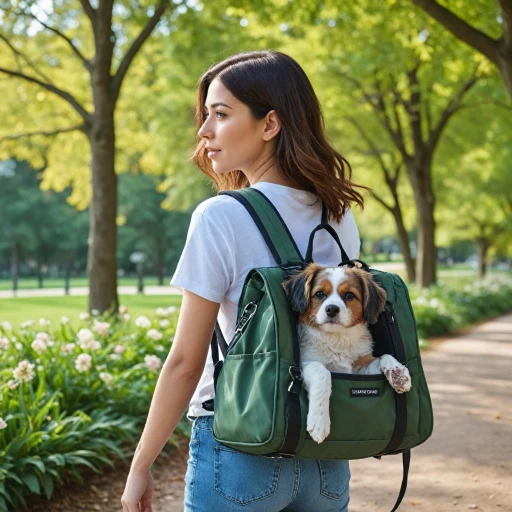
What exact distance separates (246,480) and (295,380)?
0.98 ft

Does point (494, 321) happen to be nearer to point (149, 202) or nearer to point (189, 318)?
point (189, 318)

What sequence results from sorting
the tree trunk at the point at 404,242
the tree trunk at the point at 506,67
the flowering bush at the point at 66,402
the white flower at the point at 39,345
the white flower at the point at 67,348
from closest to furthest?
the flowering bush at the point at 66,402 → the white flower at the point at 39,345 → the white flower at the point at 67,348 → the tree trunk at the point at 506,67 → the tree trunk at the point at 404,242

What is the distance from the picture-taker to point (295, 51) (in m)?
18.3

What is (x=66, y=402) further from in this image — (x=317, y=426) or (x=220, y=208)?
(x=317, y=426)

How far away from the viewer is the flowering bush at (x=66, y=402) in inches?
184

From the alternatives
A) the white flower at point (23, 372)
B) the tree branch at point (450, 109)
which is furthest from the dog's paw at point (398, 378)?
the tree branch at point (450, 109)

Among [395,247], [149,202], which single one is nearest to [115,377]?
[149,202]

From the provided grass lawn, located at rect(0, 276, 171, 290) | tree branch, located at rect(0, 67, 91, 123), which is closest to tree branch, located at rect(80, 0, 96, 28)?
tree branch, located at rect(0, 67, 91, 123)

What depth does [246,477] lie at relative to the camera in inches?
70.4

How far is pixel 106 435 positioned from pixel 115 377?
0.67 meters

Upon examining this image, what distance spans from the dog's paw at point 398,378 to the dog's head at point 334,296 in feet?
0.47

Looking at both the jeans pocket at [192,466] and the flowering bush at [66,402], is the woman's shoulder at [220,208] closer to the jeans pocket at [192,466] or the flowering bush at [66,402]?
the jeans pocket at [192,466]

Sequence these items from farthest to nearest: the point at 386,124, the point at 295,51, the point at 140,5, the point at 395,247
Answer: the point at 395,247, the point at 386,124, the point at 295,51, the point at 140,5

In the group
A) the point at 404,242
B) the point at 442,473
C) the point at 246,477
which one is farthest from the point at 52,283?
the point at 246,477
